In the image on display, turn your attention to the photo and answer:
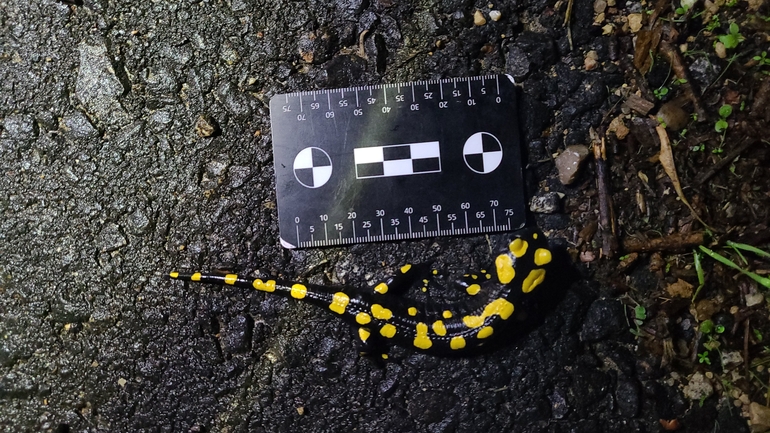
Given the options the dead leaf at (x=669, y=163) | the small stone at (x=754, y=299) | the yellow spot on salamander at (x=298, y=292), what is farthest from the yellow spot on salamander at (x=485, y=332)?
the small stone at (x=754, y=299)

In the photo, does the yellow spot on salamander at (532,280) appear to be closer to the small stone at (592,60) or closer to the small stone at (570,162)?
the small stone at (570,162)

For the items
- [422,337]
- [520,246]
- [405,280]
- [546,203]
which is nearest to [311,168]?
[405,280]

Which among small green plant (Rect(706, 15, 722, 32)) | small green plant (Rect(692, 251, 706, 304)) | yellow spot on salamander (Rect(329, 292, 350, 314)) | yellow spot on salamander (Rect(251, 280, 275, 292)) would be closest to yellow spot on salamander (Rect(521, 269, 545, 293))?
small green plant (Rect(692, 251, 706, 304))

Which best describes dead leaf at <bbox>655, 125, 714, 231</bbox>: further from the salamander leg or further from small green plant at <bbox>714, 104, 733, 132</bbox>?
the salamander leg

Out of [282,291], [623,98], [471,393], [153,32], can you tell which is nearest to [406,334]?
[471,393]

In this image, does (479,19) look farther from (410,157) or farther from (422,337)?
(422,337)

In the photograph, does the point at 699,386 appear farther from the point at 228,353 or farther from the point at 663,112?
the point at 228,353
